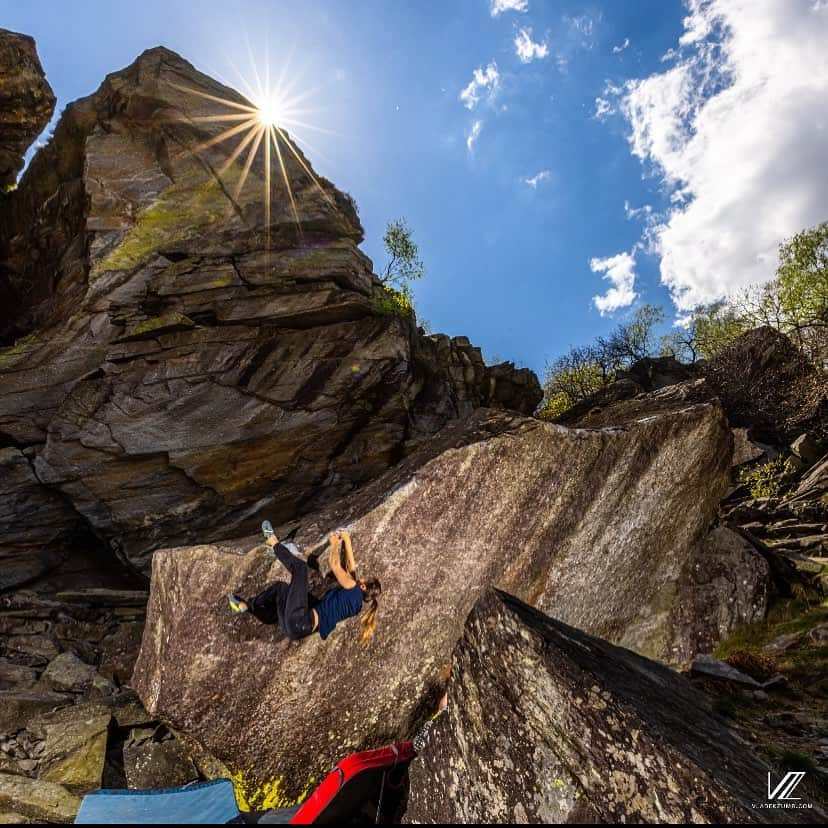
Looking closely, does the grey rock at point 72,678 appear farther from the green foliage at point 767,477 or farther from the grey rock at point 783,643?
the green foliage at point 767,477

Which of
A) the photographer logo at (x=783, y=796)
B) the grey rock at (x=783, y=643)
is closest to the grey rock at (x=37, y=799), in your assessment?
the photographer logo at (x=783, y=796)

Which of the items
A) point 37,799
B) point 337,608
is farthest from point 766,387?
point 37,799

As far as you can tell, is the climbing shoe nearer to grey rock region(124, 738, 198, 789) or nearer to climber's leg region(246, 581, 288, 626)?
climber's leg region(246, 581, 288, 626)

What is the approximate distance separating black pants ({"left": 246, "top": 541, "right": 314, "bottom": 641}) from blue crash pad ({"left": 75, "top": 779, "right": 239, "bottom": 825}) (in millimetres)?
2402

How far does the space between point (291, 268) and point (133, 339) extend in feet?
24.6

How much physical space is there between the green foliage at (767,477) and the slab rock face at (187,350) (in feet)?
51.5

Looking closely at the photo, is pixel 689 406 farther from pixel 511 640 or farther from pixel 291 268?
pixel 291 268

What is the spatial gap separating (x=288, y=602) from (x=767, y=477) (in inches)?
952

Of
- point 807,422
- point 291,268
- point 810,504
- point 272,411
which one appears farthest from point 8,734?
point 807,422

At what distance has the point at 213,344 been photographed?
18203 millimetres

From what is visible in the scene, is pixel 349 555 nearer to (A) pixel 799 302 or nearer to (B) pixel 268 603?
(B) pixel 268 603

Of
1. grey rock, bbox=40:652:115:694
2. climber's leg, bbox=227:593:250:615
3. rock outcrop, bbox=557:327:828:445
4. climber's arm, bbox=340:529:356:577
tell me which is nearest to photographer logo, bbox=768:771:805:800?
climber's arm, bbox=340:529:356:577

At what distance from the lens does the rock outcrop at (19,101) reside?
2233 centimetres

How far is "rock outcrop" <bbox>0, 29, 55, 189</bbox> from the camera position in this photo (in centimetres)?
2233
